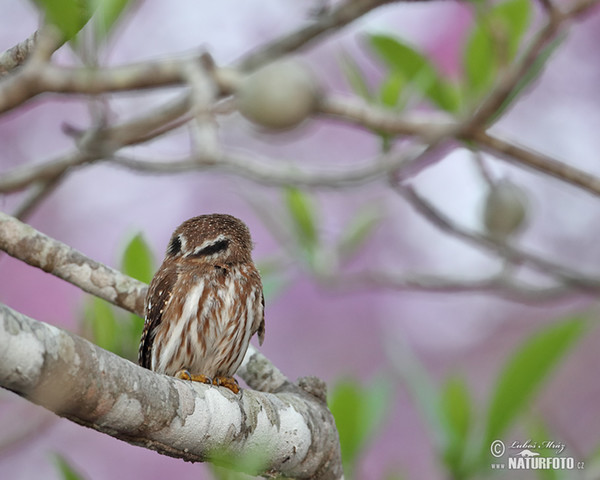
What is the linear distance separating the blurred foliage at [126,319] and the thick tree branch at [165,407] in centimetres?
46

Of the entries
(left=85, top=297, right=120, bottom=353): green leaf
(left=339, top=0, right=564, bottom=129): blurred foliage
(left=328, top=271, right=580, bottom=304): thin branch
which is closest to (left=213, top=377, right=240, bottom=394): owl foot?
(left=85, top=297, right=120, bottom=353): green leaf

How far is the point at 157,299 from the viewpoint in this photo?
7.52 ft

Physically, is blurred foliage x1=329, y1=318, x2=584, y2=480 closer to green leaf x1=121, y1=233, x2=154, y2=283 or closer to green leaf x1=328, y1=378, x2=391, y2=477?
green leaf x1=328, y1=378, x2=391, y2=477

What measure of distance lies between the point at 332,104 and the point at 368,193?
5.28 meters

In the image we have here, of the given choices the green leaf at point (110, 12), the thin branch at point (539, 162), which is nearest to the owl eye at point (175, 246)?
the green leaf at point (110, 12)

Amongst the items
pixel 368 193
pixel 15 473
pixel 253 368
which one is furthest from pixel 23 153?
pixel 253 368

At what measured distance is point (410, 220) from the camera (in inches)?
248

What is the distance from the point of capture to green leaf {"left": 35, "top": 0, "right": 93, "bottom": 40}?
3.93 ft

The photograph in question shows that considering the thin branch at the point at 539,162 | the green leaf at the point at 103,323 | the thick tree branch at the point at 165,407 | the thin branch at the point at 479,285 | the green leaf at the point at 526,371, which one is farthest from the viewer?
the green leaf at the point at 103,323

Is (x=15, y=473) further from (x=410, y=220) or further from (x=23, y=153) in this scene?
(x=410, y=220)

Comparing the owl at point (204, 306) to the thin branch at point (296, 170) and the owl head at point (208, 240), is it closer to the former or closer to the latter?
the owl head at point (208, 240)

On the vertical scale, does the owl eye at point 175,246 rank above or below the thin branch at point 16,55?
above

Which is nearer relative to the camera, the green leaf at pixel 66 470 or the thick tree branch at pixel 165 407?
the thick tree branch at pixel 165 407

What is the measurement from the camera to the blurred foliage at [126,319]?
2373 millimetres
